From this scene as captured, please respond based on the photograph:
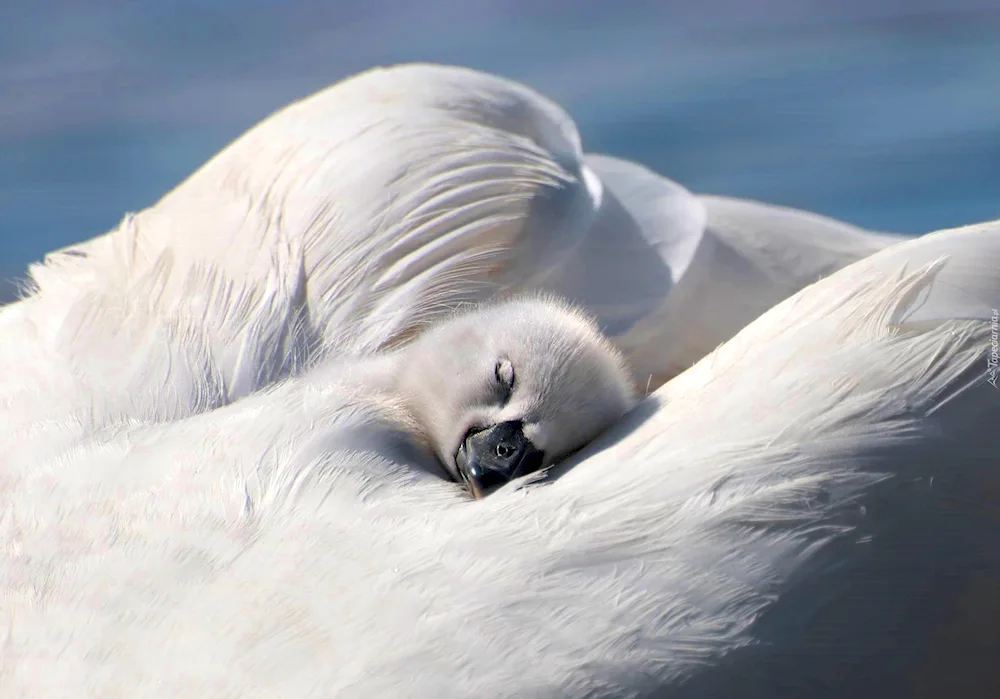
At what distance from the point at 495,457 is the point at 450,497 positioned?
0.12 meters

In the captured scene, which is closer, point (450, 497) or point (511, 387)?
point (450, 497)

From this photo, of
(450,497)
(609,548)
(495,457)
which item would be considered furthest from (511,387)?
(609,548)

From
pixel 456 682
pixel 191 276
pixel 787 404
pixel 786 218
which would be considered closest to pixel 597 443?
pixel 787 404

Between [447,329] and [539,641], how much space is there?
1.40ft

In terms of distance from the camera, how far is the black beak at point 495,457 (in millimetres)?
1065

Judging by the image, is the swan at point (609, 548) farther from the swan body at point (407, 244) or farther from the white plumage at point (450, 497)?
the swan body at point (407, 244)

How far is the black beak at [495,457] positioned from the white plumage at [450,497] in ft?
0.19

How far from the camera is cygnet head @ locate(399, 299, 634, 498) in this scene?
1.11 meters

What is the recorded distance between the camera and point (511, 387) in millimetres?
1199

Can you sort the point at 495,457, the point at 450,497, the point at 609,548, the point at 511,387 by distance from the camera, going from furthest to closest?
the point at 511,387
the point at 495,457
the point at 450,497
the point at 609,548

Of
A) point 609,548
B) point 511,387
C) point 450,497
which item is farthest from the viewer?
point 511,387

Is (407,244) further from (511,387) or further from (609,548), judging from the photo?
(609,548)

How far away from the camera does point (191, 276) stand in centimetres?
122

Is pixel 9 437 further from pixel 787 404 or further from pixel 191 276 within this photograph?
pixel 787 404
